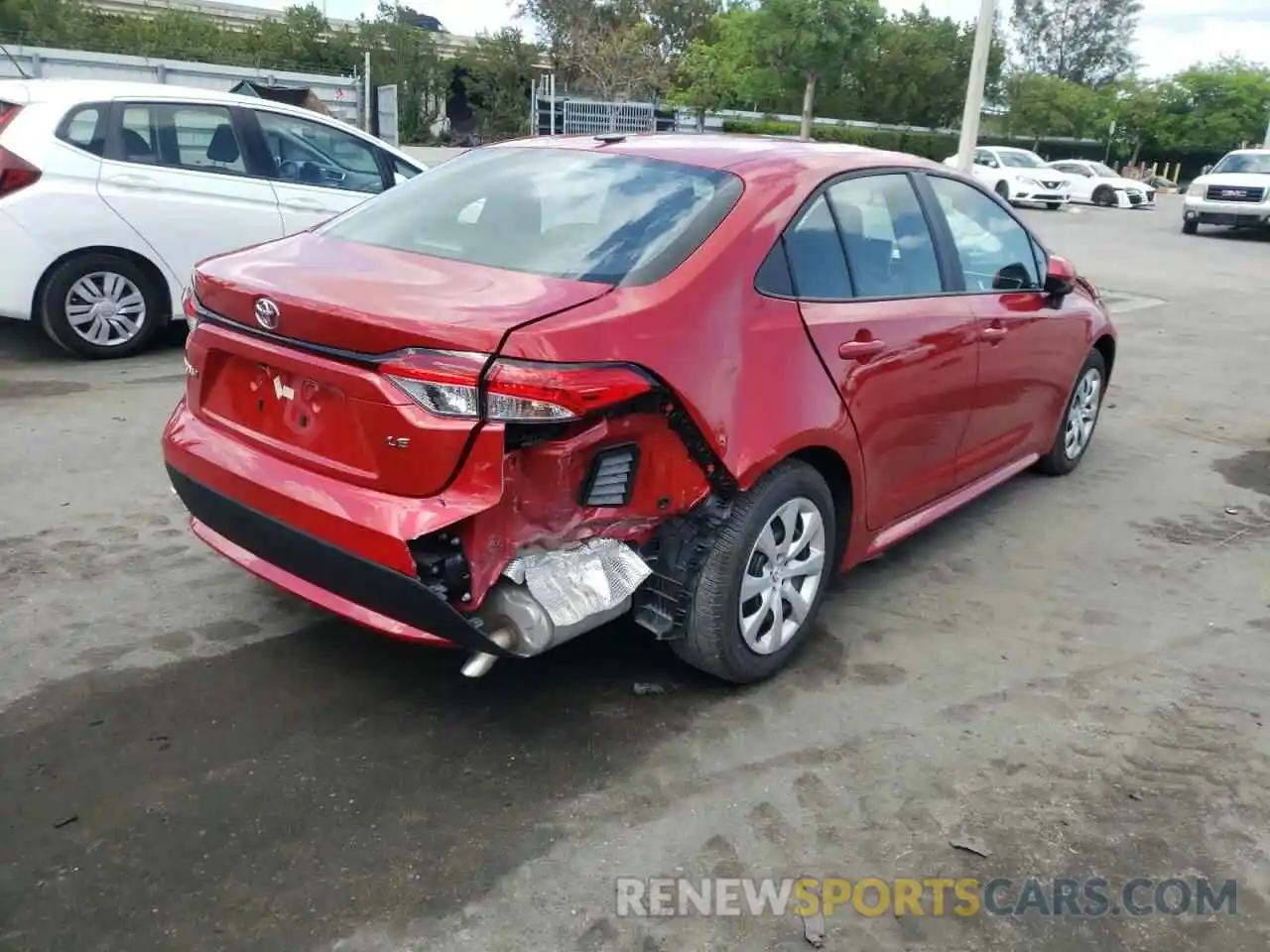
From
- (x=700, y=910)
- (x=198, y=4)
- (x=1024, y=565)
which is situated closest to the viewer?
(x=700, y=910)

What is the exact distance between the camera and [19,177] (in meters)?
6.50

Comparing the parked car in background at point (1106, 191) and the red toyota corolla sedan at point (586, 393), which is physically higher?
the parked car in background at point (1106, 191)

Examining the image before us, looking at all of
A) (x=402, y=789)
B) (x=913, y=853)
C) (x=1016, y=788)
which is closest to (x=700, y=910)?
(x=913, y=853)

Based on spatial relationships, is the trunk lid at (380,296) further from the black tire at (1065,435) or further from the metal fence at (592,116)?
the metal fence at (592,116)

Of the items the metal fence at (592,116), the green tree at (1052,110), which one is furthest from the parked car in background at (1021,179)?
the green tree at (1052,110)

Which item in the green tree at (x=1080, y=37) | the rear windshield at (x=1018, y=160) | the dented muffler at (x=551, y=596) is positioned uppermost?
the green tree at (x=1080, y=37)

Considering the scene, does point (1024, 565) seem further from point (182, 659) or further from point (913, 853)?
point (182, 659)

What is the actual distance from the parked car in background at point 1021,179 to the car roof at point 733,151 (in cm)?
2522

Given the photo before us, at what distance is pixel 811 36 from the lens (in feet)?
117

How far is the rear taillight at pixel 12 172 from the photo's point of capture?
6.46 m

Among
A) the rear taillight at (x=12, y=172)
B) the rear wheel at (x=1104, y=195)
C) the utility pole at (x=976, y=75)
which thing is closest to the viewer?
the rear taillight at (x=12, y=172)

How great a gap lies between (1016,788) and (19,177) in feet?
21.0

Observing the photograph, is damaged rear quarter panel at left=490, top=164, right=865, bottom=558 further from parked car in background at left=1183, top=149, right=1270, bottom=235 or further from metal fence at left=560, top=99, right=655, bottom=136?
metal fence at left=560, top=99, right=655, bottom=136

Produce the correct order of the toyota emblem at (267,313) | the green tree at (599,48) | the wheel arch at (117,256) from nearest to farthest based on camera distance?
the toyota emblem at (267,313)
the wheel arch at (117,256)
the green tree at (599,48)
